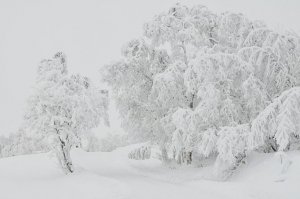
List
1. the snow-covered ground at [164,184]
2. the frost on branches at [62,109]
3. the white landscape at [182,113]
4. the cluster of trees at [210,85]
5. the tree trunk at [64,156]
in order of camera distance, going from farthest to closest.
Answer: the tree trunk at [64,156]
the frost on branches at [62,109]
the cluster of trees at [210,85]
the white landscape at [182,113]
the snow-covered ground at [164,184]

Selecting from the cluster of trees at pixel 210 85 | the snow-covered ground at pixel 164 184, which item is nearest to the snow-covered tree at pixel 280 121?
the cluster of trees at pixel 210 85

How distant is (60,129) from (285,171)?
12.6 metres

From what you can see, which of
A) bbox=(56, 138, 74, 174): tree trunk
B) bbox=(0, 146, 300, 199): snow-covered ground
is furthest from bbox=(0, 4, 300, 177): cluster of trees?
bbox=(0, 146, 300, 199): snow-covered ground

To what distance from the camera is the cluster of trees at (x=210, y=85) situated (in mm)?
21922

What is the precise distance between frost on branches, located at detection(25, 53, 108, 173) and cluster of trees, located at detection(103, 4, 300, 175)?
14.9ft

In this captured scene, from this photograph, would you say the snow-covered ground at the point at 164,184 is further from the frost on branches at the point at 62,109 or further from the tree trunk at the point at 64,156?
the frost on branches at the point at 62,109

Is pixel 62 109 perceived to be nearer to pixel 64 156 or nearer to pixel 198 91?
pixel 64 156

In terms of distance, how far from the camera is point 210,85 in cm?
2455

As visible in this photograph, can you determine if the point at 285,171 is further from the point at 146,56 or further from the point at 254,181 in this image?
the point at 146,56

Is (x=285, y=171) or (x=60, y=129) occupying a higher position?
(x=60, y=129)

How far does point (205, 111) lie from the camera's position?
81.7ft

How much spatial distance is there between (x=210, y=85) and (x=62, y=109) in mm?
8551

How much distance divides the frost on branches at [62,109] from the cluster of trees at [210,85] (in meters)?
4.55

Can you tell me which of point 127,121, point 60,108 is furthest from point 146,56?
point 60,108
